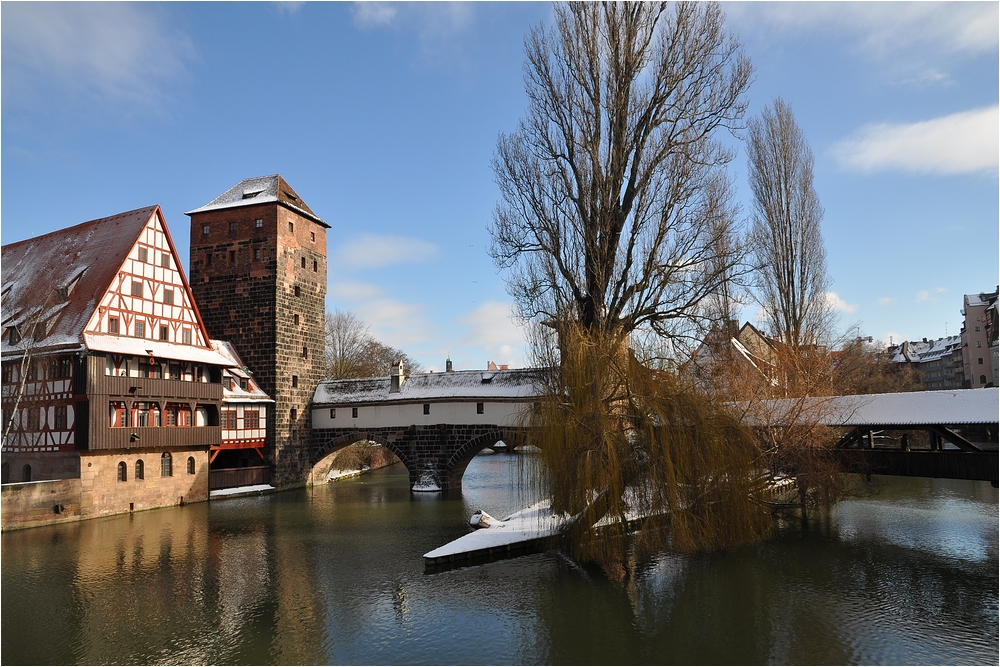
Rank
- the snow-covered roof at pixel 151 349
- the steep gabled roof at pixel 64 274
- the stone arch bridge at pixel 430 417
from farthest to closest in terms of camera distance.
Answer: the stone arch bridge at pixel 430 417
the steep gabled roof at pixel 64 274
the snow-covered roof at pixel 151 349

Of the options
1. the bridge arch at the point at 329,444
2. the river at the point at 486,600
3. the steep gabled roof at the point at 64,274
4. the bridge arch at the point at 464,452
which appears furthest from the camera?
the bridge arch at the point at 329,444

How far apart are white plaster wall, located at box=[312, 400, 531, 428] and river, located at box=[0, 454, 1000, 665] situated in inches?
359

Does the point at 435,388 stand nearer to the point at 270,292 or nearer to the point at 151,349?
the point at 270,292

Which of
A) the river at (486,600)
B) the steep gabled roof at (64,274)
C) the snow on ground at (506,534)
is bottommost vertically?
the river at (486,600)

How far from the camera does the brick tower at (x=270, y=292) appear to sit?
1187 inches

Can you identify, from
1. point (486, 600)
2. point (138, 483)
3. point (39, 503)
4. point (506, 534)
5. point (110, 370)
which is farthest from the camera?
point (138, 483)

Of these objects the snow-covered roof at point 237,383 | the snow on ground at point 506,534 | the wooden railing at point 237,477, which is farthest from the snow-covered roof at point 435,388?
the snow on ground at point 506,534

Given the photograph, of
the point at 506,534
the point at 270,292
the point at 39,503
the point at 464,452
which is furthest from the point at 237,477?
the point at 506,534

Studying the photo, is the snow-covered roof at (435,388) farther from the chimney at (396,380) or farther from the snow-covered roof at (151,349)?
the snow-covered roof at (151,349)

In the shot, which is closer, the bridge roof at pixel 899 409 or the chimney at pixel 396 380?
the bridge roof at pixel 899 409

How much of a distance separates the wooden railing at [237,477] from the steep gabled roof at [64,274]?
24.6 ft

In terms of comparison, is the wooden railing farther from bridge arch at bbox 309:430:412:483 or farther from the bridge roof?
the bridge roof

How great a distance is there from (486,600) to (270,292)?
21.4m

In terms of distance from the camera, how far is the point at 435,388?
97.3ft
